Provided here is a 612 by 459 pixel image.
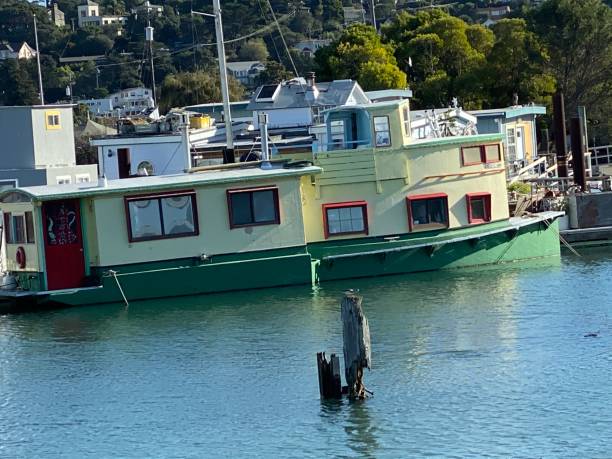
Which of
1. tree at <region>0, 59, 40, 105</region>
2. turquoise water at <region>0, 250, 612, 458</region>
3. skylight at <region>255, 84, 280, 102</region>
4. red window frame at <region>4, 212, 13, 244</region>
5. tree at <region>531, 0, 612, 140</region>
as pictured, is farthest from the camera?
tree at <region>0, 59, 40, 105</region>

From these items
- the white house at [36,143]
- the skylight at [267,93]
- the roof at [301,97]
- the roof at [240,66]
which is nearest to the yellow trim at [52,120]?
the white house at [36,143]

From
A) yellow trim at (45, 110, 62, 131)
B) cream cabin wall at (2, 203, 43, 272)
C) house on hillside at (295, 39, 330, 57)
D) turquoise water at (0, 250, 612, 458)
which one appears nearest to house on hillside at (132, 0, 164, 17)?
house on hillside at (295, 39, 330, 57)

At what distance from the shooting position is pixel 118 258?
3647 cm

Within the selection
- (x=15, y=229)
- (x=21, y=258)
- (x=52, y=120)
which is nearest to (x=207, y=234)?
(x=21, y=258)

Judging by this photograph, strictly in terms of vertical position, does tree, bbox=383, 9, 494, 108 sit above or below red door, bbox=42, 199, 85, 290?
above

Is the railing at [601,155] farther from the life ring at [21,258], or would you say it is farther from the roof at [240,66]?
the roof at [240,66]

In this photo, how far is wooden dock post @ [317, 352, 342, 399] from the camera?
24406mm

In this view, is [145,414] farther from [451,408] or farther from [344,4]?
[344,4]

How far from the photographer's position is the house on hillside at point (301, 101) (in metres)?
55.4

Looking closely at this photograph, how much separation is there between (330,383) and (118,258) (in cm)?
1299

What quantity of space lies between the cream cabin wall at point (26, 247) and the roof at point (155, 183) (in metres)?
0.39

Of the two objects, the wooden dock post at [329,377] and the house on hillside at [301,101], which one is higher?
the house on hillside at [301,101]

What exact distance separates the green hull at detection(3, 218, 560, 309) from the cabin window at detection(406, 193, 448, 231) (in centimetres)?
24

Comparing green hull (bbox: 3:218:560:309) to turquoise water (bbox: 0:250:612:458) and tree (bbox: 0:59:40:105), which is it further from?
tree (bbox: 0:59:40:105)
